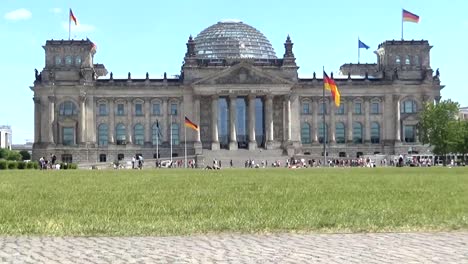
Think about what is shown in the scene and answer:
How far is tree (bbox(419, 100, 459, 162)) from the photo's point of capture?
120938mm

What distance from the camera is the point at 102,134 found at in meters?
145

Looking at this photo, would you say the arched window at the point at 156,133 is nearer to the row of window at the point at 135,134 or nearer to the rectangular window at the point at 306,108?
the row of window at the point at 135,134

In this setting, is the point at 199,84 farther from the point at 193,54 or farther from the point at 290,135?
the point at 290,135

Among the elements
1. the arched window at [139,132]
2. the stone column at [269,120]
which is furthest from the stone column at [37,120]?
the stone column at [269,120]

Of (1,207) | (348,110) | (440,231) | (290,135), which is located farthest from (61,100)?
(440,231)

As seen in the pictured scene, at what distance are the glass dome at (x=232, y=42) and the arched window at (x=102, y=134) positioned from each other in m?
24.9

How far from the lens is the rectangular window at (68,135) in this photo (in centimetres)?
14312

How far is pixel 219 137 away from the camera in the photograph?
147000mm

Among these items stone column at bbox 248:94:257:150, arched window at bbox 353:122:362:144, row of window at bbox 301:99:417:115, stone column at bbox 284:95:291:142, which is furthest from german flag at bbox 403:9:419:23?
stone column at bbox 248:94:257:150

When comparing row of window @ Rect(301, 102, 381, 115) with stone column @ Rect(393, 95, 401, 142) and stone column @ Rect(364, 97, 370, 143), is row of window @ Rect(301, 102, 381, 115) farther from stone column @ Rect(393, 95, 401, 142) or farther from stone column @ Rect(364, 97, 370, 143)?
stone column @ Rect(393, 95, 401, 142)

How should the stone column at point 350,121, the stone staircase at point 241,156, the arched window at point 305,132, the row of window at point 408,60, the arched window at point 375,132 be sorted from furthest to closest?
the row of window at point 408,60, the arched window at point 375,132, the arched window at point 305,132, the stone column at point 350,121, the stone staircase at point 241,156

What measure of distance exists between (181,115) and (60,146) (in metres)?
21.7

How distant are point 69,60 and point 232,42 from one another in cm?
3250

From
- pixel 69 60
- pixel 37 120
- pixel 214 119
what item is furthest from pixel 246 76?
pixel 37 120
